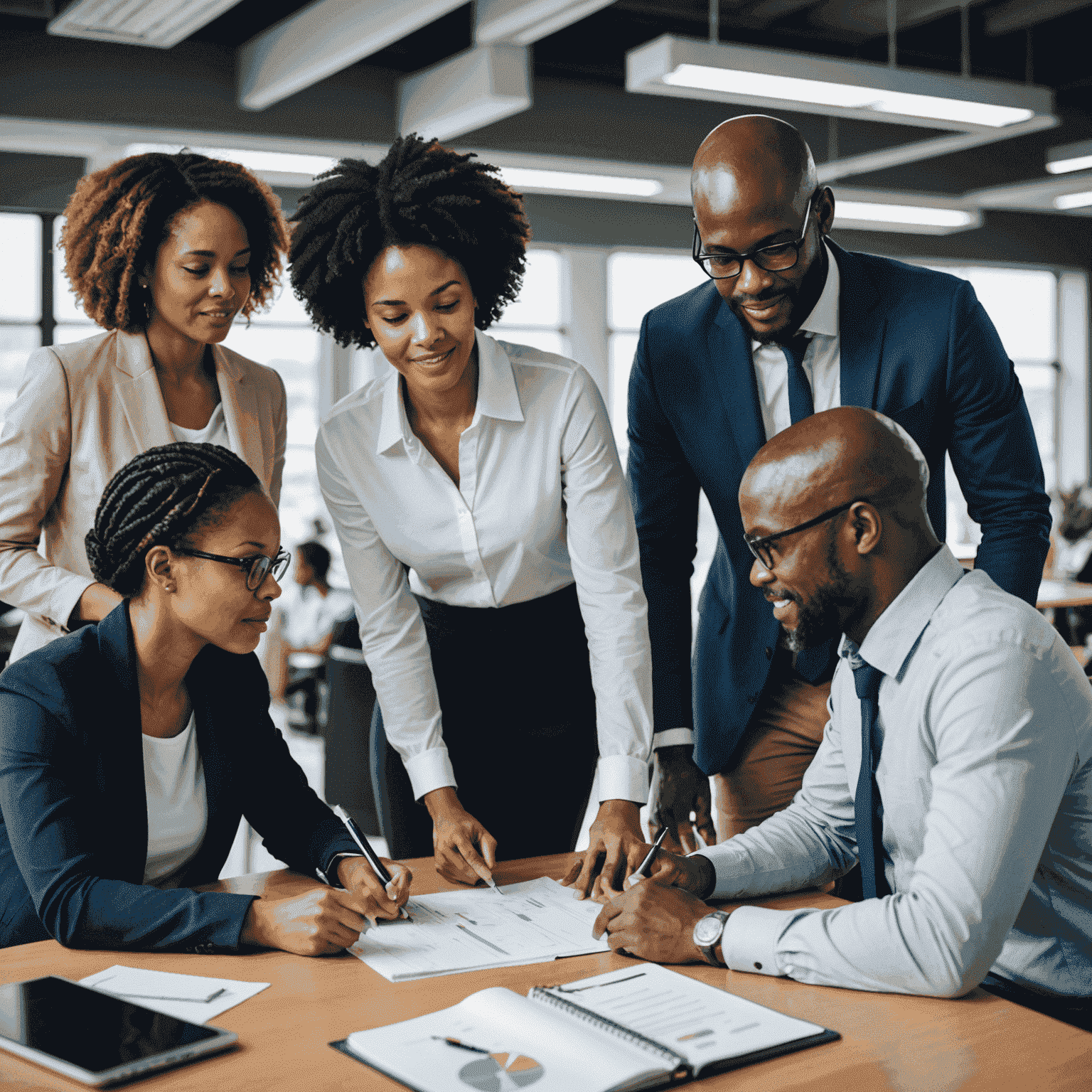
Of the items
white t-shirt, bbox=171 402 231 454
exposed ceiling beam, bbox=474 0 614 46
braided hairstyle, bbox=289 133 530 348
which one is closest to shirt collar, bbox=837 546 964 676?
braided hairstyle, bbox=289 133 530 348

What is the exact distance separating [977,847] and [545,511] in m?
0.91

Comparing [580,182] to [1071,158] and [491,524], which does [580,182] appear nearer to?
[1071,158]

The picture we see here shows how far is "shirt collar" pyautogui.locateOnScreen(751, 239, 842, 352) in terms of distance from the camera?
6.43ft

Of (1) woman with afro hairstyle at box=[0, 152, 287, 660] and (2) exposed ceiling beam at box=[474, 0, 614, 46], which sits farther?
(2) exposed ceiling beam at box=[474, 0, 614, 46]

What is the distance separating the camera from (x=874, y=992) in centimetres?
133

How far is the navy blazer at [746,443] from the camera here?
6.33ft

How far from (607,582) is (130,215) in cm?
103

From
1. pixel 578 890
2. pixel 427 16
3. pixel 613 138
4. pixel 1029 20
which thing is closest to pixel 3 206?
pixel 427 16

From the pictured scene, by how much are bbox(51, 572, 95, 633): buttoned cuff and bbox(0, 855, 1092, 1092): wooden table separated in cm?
60

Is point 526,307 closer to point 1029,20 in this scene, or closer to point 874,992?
point 1029,20

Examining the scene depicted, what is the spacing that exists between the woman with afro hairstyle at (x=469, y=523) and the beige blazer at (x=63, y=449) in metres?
0.30

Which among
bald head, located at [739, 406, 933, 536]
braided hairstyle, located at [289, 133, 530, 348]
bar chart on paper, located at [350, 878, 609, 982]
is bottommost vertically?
bar chart on paper, located at [350, 878, 609, 982]

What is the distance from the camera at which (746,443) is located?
2.04 m

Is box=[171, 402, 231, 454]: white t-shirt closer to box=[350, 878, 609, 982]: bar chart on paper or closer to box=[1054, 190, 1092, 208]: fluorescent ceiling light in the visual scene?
box=[350, 878, 609, 982]: bar chart on paper
